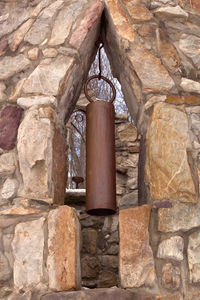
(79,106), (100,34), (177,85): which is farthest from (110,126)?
(79,106)

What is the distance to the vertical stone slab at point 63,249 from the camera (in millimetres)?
1951

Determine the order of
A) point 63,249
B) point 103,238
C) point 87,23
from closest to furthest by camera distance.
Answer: point 63,249, point 87,23, point 103,238

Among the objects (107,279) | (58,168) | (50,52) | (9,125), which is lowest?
(107,279)

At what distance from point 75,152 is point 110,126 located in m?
5.29

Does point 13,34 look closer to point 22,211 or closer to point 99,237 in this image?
point 22,211

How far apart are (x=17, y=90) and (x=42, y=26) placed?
0.47 metres

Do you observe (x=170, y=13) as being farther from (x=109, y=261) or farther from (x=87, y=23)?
(x=109, y=261)

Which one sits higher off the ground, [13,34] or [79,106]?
[79,106]

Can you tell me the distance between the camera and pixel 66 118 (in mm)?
2547

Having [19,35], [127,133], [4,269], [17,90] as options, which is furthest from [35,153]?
[127,133]

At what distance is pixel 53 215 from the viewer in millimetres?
2066

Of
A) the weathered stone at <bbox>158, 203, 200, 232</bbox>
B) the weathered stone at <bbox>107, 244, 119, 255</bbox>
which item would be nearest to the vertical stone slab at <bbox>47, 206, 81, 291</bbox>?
the weathered stone at <bbox>158, 203, 200, 232</bbox>

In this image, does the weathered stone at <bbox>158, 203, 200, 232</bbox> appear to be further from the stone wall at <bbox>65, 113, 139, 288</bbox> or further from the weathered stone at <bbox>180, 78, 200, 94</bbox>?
the stone wall at <bbox>65, 113, 139, 288</bbox>

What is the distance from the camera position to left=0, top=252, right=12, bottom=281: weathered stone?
2002mm
